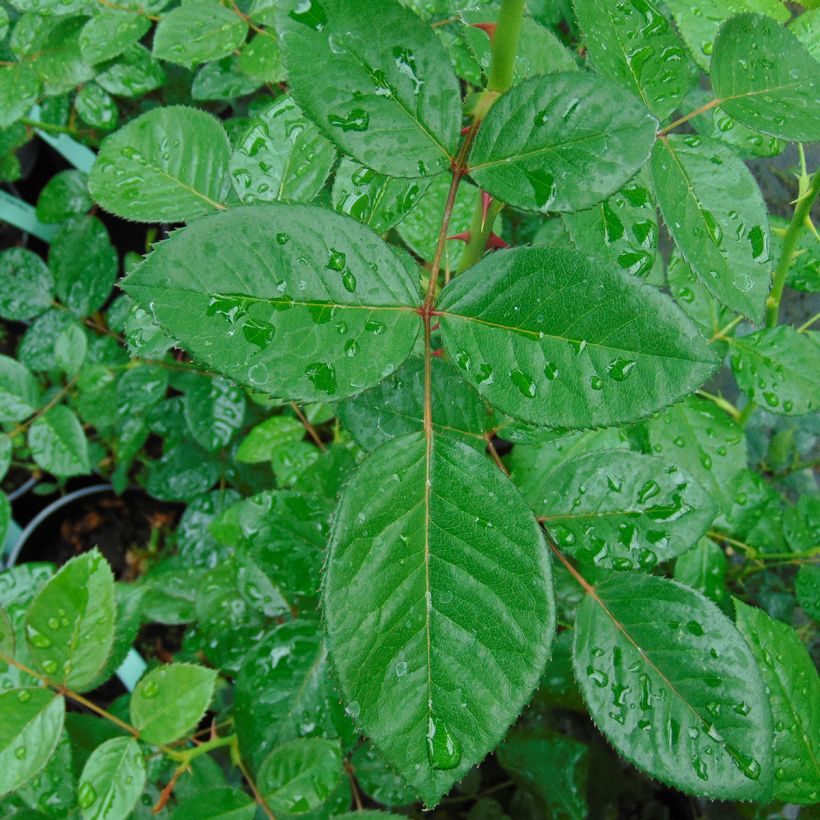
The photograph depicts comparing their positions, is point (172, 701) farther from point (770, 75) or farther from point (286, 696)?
point (770, 75)

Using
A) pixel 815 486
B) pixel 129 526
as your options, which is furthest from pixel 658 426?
pixel 129 526

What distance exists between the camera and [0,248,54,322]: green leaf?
1.41 meters

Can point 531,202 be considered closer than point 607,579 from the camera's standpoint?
Yes

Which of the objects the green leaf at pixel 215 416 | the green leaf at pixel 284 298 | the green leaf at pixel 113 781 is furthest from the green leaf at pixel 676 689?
the green leaf at pixel 215 416

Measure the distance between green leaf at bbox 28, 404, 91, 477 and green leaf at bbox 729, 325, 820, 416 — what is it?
102 centimetres

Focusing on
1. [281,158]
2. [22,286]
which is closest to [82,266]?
[22,286]

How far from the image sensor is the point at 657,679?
550mm

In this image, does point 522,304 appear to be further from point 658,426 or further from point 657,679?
point 658,426

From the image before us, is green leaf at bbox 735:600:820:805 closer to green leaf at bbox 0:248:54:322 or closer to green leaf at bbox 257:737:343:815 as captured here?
green leaf at bbox 257:737:343:815

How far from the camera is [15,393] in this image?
114 centimetres

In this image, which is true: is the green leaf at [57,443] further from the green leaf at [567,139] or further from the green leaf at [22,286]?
the green leaf at [567,139]

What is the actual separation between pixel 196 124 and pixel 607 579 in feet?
1.92

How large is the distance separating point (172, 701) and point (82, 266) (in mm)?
1018

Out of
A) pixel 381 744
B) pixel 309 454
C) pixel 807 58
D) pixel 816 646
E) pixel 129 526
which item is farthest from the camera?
pixel 129 526
